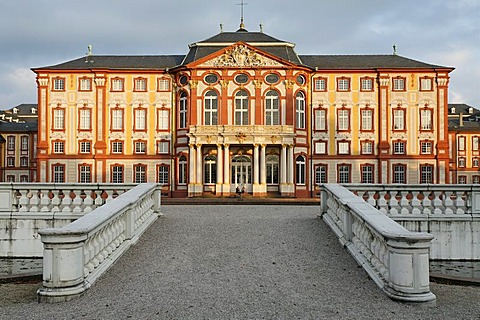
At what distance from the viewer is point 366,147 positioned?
40.6 metres

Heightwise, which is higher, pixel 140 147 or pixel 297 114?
pixel 297 114

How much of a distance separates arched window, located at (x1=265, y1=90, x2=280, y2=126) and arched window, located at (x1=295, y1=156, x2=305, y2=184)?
11.3 ft

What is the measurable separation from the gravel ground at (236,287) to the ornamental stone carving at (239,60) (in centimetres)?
2996

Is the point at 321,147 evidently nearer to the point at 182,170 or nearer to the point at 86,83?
the point at 182,170

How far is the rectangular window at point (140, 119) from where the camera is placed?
133 ft

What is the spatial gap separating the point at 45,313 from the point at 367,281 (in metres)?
4.23

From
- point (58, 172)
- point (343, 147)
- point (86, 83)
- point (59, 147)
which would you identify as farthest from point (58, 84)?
point (343, 147)

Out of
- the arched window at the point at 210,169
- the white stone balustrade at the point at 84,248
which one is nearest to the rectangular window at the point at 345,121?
the arched window at the point at 210,169

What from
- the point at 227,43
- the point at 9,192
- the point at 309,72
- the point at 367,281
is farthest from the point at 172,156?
the point at 367,281

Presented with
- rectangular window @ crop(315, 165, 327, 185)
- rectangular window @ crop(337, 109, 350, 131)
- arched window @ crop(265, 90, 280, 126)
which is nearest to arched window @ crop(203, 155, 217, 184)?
arched window @ crop(265, 90, 280, 126)

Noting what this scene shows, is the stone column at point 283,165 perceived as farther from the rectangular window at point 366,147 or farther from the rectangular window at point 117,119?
the rectangular window at point 117,119

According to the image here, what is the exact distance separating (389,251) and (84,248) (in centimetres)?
398

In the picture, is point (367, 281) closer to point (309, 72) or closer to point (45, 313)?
point (45, 313)

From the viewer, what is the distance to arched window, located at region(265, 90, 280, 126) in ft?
126
